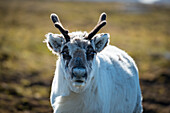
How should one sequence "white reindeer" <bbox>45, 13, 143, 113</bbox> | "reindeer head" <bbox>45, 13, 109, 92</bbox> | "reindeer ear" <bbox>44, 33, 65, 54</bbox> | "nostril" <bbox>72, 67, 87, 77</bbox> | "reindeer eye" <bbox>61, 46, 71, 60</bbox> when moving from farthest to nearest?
1. "reindeer ear" <bbox>44, 33, 65, 54</bbox>
2. "reindeer eye" <bbox>61, 46, 71, 60</bbox>
3. "white reindeer" <bbox>45, 13, 143, 113</bbox>
4. "reindeer head" <bbox>45, 13, 109, 92</bbox>
5. "nostril" <bbox>72, 67, 87, 77</bbox>

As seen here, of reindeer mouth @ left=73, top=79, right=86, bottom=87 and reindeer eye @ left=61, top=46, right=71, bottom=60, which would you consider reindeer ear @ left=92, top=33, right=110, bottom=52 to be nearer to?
reindeer eye @ left=61, top=46, right=71, bottom=60

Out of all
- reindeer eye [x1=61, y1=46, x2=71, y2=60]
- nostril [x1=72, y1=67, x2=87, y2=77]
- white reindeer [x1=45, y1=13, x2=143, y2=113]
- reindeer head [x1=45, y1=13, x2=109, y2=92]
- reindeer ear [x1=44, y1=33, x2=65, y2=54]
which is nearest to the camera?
nostril [x1=72, y1=67, x2=87, y2=77]

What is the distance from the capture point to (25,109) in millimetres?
10602

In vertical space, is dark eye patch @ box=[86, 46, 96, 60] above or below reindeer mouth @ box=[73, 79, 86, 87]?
above

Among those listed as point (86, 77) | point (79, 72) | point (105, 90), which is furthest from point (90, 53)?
point (105, 90)

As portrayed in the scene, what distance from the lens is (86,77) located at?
5234 millimetres

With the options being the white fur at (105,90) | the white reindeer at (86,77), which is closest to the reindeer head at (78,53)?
the white reindeer at (86,77)

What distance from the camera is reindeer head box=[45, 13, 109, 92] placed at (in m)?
5.16

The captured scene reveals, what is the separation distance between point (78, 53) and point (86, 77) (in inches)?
24.6

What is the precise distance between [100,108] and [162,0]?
14413cm

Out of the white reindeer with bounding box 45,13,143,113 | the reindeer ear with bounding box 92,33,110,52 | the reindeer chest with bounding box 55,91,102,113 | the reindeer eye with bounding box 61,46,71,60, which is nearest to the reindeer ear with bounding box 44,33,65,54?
the white reindeer with bounding box 45,13,143,113

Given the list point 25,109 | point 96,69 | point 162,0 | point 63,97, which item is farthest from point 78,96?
point 162,0

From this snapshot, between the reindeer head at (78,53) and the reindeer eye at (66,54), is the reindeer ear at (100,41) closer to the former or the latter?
the reindeer head at (78,53)

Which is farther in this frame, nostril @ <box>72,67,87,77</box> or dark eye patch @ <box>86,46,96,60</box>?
dark eye patch @ <box>86,46,96,60</box>
